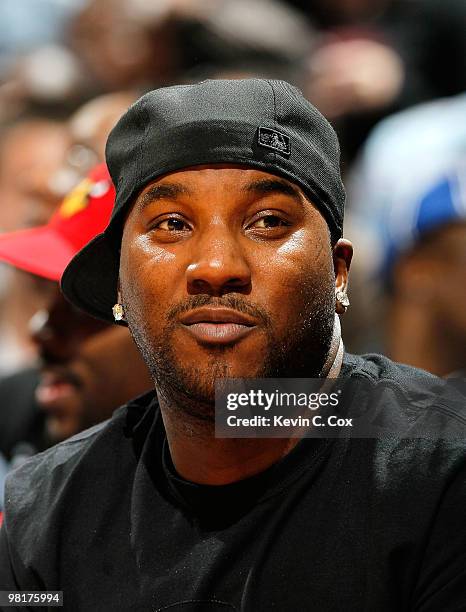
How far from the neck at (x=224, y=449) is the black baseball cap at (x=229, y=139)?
0.67 ft

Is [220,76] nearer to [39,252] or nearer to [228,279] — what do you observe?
[39,252]

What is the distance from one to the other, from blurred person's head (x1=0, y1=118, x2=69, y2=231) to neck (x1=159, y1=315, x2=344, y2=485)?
1.49 meters

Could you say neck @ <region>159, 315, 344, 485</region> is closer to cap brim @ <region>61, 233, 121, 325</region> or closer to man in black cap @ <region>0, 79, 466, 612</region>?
man in black cap @ <region>0, 79, 466, 612</region>

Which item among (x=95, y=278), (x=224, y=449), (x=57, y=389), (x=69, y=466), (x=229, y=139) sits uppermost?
(x=229, y=139)

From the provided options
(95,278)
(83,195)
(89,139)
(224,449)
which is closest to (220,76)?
(89,139)

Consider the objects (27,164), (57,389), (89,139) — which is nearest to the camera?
(57,389)

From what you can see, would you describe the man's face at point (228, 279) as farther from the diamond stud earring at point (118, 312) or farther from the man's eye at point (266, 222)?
the diamond stud earring at point (118, 312)

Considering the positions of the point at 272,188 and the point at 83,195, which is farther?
the point at 83,195

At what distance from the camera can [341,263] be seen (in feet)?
4.59

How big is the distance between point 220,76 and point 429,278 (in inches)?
30.6

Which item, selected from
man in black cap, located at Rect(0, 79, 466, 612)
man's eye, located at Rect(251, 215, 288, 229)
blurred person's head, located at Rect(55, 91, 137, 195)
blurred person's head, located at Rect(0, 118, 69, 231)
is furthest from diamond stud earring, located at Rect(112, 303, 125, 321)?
blurred person's head, located at Rect(0, 118, 69, 231)

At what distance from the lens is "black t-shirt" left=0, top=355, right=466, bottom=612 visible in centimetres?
121

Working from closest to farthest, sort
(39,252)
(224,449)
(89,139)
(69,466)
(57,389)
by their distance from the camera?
(224,449) < (69,466) < (39,252) < (57,389) < (89,139)

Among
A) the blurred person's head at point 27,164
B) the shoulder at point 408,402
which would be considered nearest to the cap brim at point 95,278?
the shoulder at point 408,402
